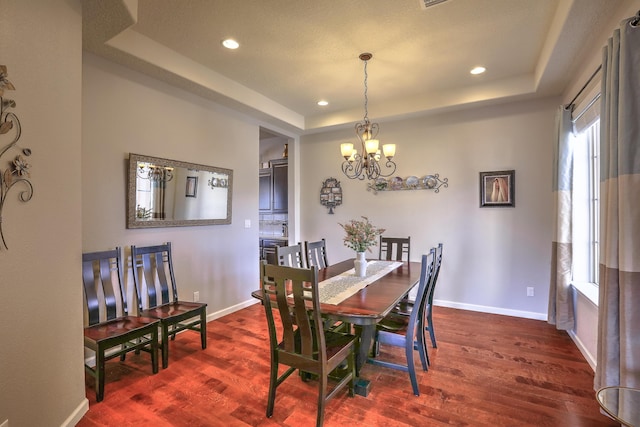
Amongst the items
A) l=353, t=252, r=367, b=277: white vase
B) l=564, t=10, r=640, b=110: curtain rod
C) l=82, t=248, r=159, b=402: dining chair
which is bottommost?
l=82, t=248, r=159, b=402: dining chair

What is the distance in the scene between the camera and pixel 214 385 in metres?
2.38

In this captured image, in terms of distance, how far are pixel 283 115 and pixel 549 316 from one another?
4.08 m

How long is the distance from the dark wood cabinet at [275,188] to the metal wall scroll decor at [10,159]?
4249 millimetres

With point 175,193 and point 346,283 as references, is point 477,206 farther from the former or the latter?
point 175,193

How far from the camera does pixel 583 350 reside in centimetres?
279

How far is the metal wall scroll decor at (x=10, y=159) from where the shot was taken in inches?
56.0

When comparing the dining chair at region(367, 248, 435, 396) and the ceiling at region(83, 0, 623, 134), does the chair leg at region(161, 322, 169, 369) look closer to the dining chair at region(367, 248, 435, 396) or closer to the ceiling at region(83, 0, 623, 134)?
the dining chair at region(367, 248, 435, 396)

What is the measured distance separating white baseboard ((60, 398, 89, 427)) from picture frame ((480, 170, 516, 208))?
14.3 ft

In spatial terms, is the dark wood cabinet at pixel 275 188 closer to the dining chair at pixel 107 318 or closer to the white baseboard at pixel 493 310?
the white baseboard at pixel 493 310

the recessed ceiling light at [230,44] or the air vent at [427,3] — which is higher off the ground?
the recessed ceiling light at [230,44]

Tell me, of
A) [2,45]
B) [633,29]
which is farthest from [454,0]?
[2,45]

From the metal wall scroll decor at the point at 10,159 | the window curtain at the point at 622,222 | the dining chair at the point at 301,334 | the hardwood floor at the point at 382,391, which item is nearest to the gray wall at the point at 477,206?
the hardwood floor at the point at 382,391

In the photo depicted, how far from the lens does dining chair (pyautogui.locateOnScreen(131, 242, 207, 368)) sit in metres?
2.81

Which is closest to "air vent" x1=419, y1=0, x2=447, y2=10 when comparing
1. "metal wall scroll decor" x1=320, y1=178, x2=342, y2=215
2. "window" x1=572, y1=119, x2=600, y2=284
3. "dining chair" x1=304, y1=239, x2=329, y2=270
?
"window" x1=572, y1=119, x2=600, y2=284
